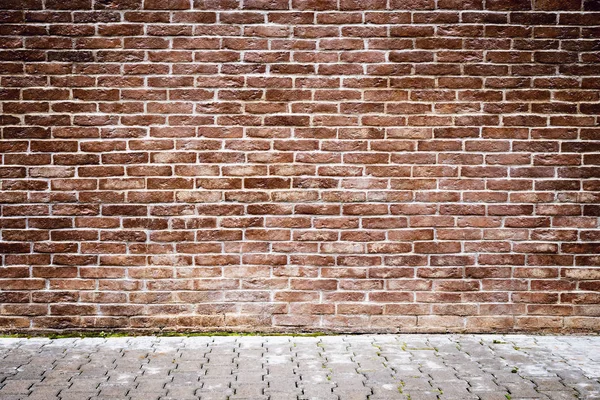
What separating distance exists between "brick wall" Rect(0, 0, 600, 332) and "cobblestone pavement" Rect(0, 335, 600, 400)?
0.24 meters

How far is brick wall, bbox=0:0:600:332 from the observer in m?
4.20

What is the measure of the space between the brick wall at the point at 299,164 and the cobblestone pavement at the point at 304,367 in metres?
0.24

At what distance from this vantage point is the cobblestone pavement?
323cm

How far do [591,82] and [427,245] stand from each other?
1890 mm

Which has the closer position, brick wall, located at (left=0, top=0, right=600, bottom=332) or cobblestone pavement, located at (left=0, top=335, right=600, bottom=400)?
cobblestone pavement, located at (left=0, top=335, right=600, bottom=400)

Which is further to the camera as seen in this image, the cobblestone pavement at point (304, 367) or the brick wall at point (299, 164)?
the brick wall at point (299, 164)

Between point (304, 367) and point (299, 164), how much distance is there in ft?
5.21

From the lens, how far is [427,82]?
4.26 m

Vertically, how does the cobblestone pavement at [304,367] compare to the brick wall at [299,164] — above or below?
below

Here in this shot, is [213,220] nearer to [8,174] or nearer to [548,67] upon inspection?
[8,174]

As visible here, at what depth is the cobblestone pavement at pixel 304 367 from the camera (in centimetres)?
323

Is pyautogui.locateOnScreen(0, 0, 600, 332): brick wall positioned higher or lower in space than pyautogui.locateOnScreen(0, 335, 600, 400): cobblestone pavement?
higher

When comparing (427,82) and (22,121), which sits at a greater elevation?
(427,82)

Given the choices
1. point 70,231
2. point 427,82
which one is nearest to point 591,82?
point 427,82
